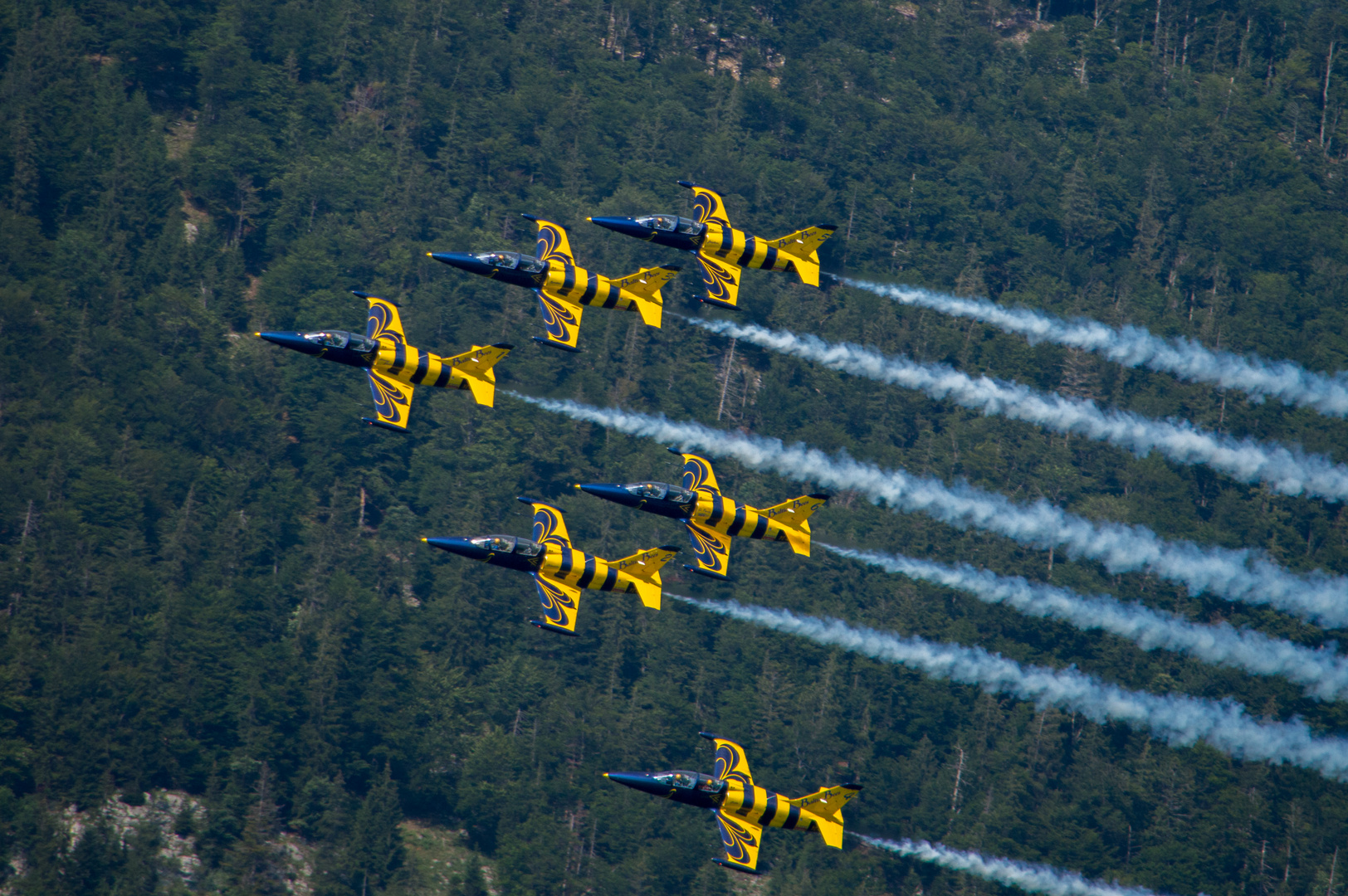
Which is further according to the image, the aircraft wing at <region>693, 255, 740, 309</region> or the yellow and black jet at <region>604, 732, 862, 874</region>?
the aircraft wing at <region>693, 255, 740, 309</region>

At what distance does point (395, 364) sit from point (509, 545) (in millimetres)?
9561

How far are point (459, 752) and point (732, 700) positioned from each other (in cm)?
2827

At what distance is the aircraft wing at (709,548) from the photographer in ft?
276

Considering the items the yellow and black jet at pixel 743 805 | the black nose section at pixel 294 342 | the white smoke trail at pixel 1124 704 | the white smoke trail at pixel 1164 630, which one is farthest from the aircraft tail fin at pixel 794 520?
the black nose section at pixel 294 342

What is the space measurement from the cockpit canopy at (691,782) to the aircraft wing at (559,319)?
65.9 ft

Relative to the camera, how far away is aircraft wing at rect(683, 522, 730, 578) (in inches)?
3317

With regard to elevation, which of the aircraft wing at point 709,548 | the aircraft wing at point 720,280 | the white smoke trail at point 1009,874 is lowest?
the white smoke trail at point 1009,874

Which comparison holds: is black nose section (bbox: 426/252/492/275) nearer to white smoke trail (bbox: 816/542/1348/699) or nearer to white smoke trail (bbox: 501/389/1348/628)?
white smoke trail (bbox: 501/389/1348/628)

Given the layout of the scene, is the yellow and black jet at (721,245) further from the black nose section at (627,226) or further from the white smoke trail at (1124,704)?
the white smoke trail at (1124,704)

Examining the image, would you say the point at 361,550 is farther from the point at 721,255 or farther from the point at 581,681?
the point at 721,255

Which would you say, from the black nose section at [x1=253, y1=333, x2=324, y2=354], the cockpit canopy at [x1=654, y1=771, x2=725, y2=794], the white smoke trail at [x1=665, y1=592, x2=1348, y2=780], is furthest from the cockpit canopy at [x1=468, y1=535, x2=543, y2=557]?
the white smoke trail at [x1=665, y1=592, x2=1348, y2=780]

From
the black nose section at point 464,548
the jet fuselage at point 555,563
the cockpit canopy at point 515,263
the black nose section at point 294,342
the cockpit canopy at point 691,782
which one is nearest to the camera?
the black nose section at point 294,342

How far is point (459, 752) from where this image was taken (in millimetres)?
180125

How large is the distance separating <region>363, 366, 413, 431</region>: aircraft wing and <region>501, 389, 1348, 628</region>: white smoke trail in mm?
10028
